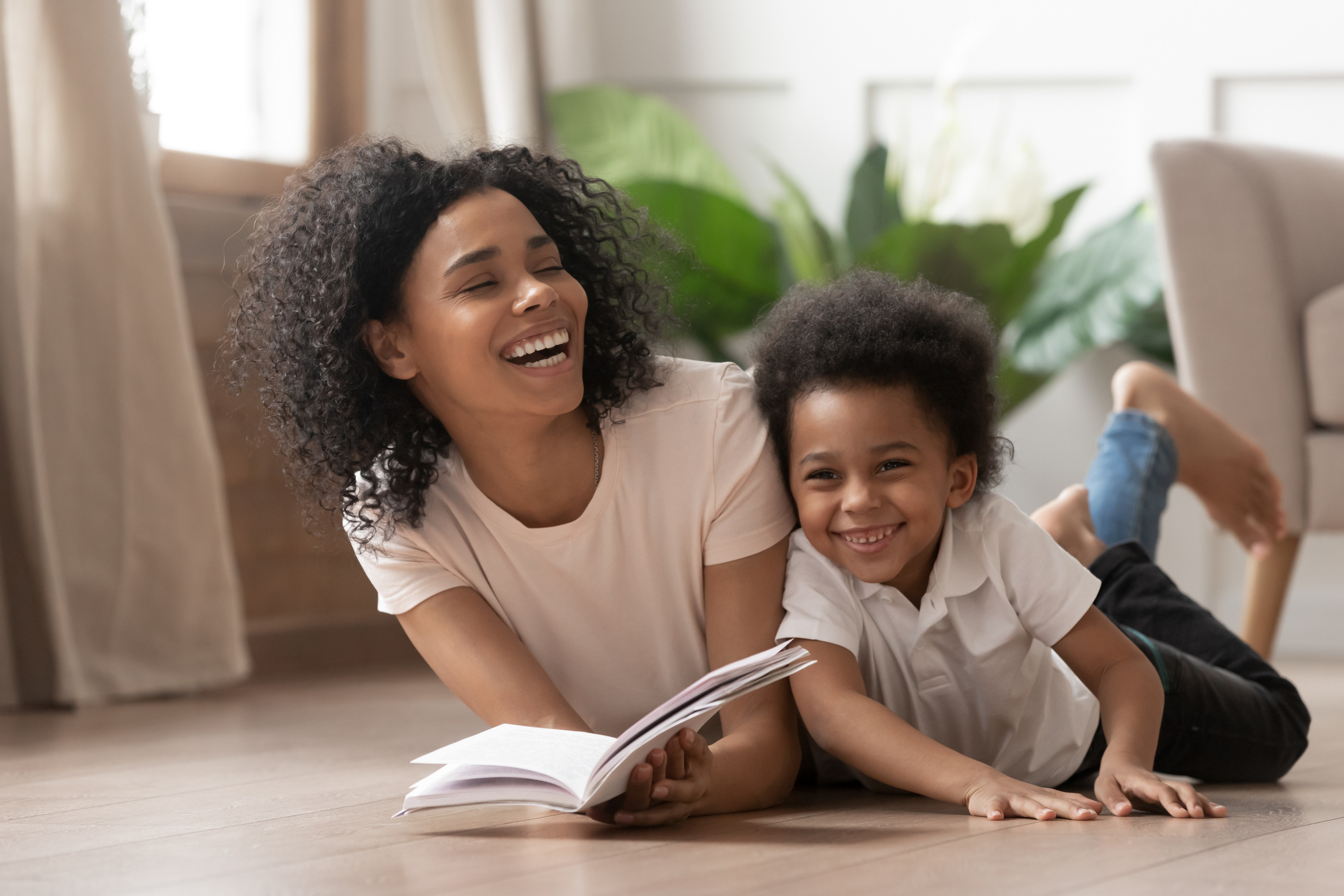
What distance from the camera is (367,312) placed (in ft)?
4.26

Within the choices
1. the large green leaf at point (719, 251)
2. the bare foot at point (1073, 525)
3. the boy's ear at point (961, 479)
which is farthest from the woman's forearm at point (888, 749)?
the large green leaf at point (719, 251)

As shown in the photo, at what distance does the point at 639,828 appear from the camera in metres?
1.11

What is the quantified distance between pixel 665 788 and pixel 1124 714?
403 millimetres

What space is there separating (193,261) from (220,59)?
47cm

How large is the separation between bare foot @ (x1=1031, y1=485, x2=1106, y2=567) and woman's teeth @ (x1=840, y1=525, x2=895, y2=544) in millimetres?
502

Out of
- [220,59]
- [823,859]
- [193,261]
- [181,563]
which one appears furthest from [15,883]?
[220,59]

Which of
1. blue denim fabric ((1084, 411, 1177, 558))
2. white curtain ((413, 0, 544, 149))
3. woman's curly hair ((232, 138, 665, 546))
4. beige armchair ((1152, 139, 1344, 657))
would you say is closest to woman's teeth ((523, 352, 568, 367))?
woman's curly hair ((232, 138, 665, 546))

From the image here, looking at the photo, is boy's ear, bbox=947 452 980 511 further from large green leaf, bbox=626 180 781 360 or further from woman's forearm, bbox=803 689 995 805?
large green leaf, bbox=626 180 781 360

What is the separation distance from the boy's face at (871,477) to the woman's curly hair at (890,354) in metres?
0.02

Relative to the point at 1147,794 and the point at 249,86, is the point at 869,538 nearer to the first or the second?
the point at 1147,794

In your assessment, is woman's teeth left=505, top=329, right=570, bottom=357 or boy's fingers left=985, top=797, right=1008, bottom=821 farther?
woman's teeth left=505, top=329, right=570, bottom=357

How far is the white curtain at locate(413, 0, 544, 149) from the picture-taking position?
3014mm

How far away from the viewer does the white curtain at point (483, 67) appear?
119 inches

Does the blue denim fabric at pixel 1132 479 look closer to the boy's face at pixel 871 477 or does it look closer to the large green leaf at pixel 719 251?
the boy's face at pixel 871 477
